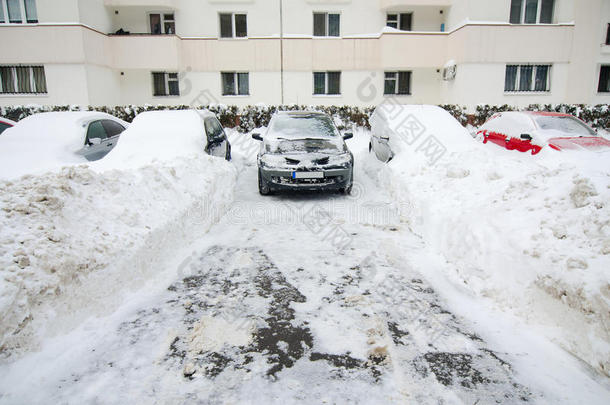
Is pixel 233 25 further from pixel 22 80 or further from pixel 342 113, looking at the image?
pixel 22 80

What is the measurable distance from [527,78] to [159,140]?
16672 mm

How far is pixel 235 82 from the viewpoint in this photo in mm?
18641

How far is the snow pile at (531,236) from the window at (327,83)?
13244 millimetres

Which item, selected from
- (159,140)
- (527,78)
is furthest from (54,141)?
(527,78)

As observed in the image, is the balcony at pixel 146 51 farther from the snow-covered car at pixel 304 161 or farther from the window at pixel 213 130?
the snow-covered car at pixel 304 161

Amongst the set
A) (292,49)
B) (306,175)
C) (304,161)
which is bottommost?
(306,175)

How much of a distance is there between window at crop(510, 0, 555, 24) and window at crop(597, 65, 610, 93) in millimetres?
3374

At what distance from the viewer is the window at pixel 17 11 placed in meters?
15.8

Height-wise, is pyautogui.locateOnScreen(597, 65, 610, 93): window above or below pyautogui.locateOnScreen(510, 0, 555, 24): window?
below

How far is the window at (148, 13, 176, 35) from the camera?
60.6 ft

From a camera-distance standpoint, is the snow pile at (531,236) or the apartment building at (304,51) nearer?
the snow pile at (531,236)

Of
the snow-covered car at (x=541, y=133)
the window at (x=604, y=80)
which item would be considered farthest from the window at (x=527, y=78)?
the snow-covered car at (x=541, y=133)

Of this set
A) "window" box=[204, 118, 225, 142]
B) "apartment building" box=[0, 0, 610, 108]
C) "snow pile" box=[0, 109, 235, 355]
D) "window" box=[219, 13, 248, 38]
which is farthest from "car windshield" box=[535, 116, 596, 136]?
"window" box=[219, 13, 248, 38]

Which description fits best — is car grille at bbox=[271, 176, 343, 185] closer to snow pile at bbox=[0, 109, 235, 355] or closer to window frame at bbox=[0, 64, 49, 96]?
snow pile at bbox=[0, 109, 235, 355]
